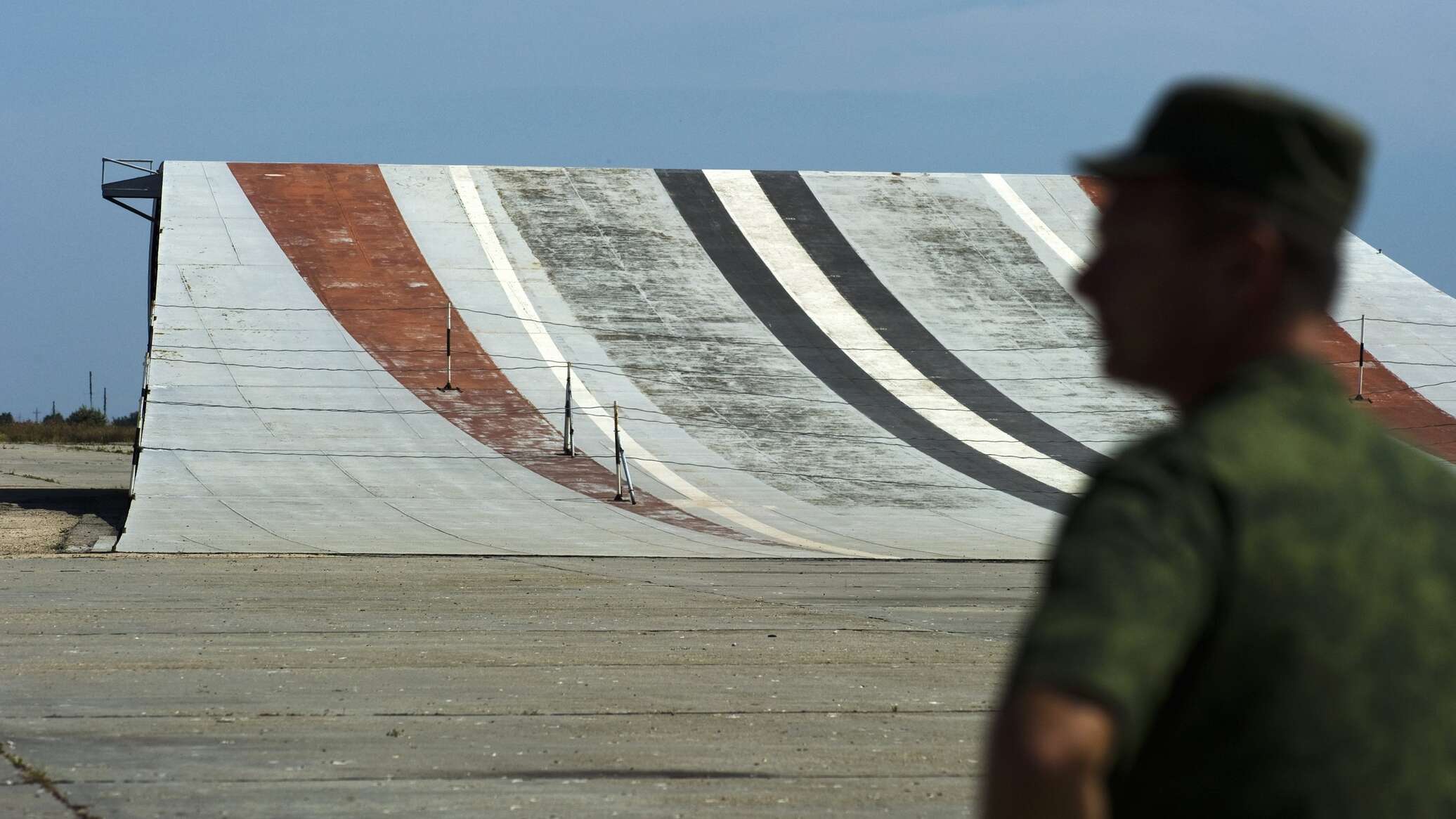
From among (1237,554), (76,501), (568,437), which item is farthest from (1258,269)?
(76,501)

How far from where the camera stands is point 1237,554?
170 centimetres

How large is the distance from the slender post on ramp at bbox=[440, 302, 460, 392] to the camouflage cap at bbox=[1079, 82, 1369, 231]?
25756mm

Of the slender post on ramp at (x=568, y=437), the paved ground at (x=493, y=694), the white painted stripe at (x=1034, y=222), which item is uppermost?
the paved ground at (x=493, y=694)

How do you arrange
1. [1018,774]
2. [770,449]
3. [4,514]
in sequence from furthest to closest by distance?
[770,449] → [4,514] → [1018,774]

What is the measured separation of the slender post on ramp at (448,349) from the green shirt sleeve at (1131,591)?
84.8 ft

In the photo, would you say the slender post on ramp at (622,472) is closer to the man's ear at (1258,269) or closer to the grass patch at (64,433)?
the man's ear at (1258,269)

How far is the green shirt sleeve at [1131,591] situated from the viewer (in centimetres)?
162

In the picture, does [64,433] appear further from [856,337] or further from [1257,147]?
[1257,147]

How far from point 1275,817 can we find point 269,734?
6.79 m

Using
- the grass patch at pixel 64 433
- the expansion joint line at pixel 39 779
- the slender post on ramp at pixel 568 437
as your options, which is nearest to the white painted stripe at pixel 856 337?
the slender post on ramp at pixel 568 437

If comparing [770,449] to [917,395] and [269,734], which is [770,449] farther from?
[269,734]

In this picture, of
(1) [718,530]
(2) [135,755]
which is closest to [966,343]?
(1) [718,530]

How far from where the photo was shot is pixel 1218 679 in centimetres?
175

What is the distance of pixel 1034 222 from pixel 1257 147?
35.3 meters
